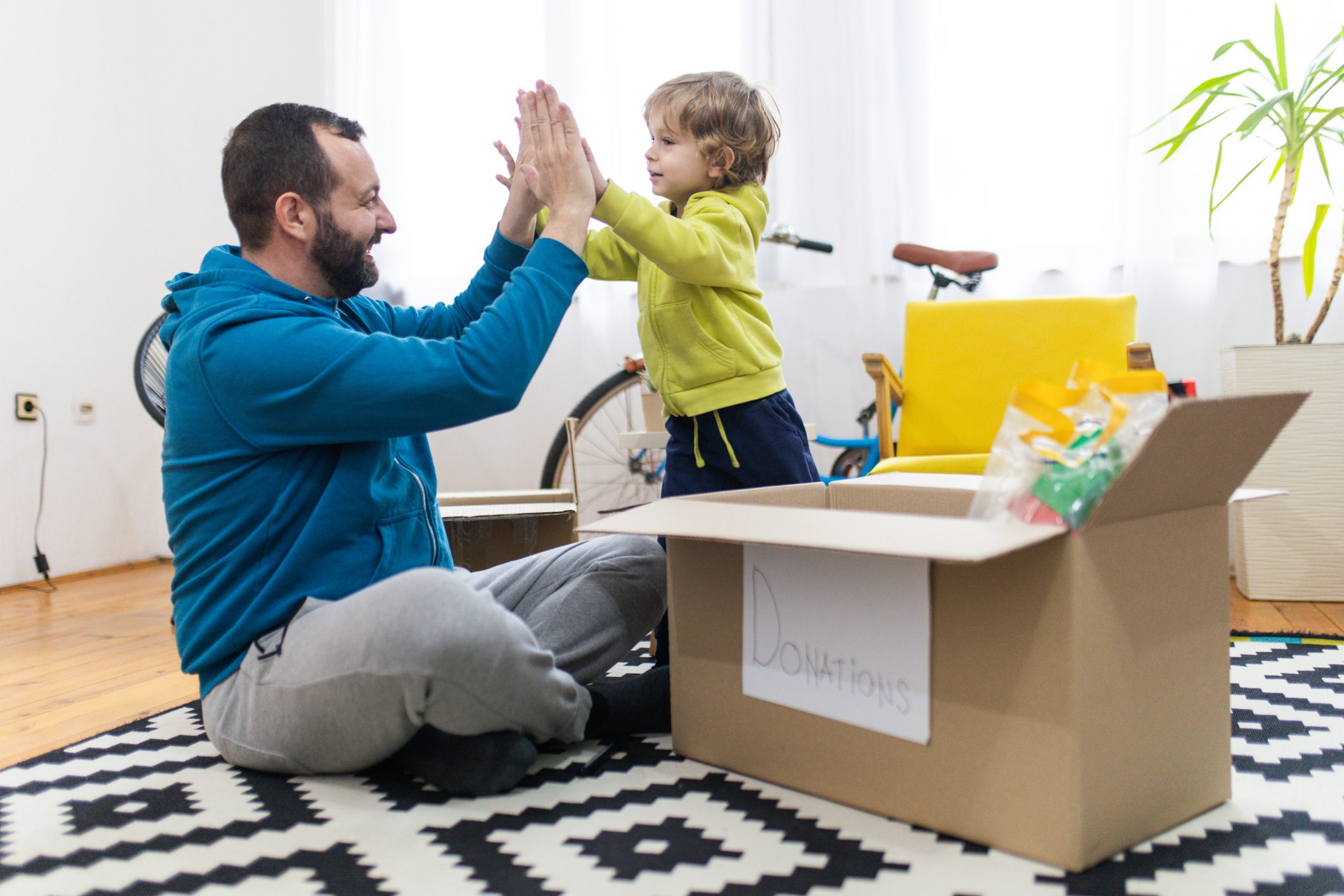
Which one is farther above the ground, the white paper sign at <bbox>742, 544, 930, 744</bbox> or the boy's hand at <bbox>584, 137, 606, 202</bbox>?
the boy's hand at <bbox>584, 137, 606, 202</bbox>

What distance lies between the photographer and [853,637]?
3.07 feet

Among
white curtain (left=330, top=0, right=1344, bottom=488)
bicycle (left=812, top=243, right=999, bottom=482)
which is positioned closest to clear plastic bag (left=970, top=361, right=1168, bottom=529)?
bicycle (left=812, top=243, right=999, bottom=482)

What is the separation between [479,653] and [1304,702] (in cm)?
107

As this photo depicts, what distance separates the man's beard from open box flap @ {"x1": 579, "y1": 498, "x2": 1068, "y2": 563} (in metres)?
0.47

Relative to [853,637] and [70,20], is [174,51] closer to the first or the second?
[70,20]

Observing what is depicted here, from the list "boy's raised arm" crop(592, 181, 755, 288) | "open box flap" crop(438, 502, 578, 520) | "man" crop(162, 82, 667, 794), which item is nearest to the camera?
"man" crop(162, 82, 667, 794)

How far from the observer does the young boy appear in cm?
148

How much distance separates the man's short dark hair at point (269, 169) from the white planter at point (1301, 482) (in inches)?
71.1

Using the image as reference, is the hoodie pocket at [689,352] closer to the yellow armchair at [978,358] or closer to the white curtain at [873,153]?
the yellow armchair at [978,358]

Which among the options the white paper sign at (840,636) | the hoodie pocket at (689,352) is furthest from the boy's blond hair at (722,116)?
the white paper sign at (840,636)

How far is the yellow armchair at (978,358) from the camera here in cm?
223

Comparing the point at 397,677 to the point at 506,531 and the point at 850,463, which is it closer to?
the point at 506,531

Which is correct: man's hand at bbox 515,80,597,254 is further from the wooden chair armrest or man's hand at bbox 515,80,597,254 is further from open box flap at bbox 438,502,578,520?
the wooden chair armrest

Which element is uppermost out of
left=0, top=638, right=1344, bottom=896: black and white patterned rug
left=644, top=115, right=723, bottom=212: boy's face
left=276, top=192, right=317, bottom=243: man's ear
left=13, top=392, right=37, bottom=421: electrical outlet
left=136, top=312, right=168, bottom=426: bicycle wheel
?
left=644, top=115, right=723, bottom=212: boy's face
